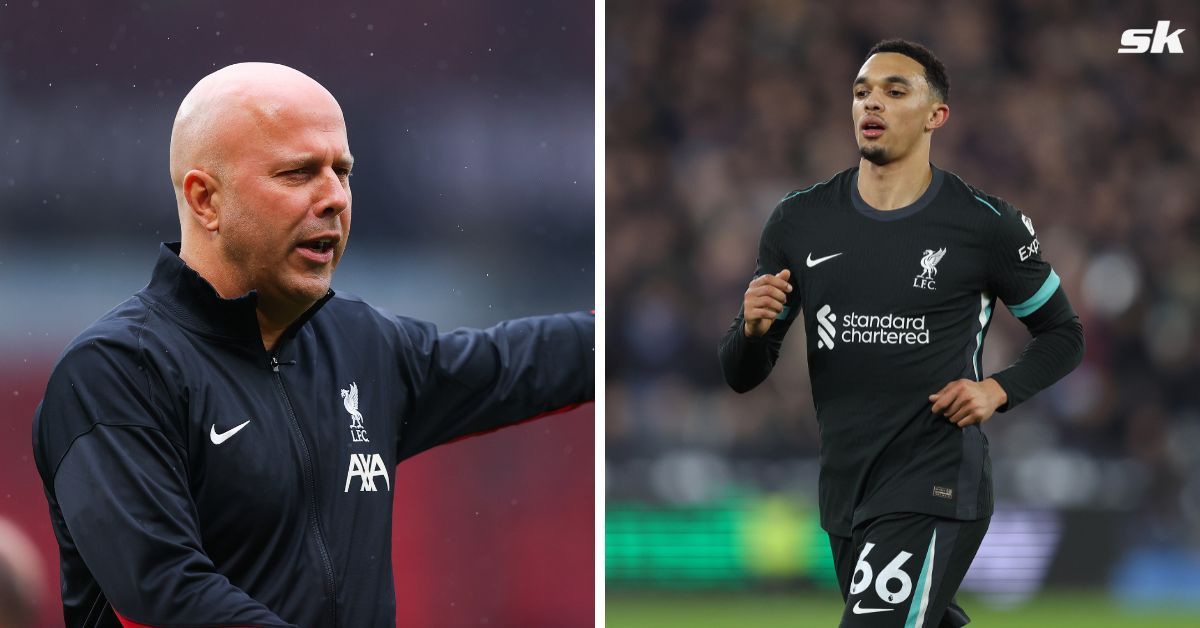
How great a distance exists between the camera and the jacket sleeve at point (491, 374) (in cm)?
324

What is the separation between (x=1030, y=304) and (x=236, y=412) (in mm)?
2552

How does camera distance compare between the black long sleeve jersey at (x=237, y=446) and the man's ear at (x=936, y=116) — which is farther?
the man's ear at (x=936, y=116)

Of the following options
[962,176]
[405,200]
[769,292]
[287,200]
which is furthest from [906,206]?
[962,176]

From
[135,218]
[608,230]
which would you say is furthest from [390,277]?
[608,230]

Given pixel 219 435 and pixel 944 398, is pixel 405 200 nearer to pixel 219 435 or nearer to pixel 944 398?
pixel 944 398

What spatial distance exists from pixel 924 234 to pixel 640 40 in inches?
292

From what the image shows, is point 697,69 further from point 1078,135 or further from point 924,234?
point 924,234

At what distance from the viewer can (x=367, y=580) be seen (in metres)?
2.95

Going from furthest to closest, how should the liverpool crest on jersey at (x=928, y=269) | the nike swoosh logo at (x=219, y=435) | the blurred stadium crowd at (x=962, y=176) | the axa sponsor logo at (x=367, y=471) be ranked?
the blurred stadium crowd at (x=962, y=176)
the liverpool crest on jersey at (x=928, y=269)
the axa sponsor logo at (x=367, y=471)
the nike swoosh logo at (x=219, y=435)

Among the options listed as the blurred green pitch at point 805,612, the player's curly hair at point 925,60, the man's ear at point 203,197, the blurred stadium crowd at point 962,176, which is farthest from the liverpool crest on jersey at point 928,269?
the blurred stadium crowd at point 962,176

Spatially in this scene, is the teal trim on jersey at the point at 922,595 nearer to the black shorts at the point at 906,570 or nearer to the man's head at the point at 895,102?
the black shorts at the point at 906,570

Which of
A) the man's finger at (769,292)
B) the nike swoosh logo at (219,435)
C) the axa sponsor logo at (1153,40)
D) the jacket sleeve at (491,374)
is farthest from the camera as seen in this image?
the axa sponsor logo at (1153,40)

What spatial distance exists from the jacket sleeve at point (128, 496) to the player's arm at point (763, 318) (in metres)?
1.95

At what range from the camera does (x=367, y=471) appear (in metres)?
3.02
